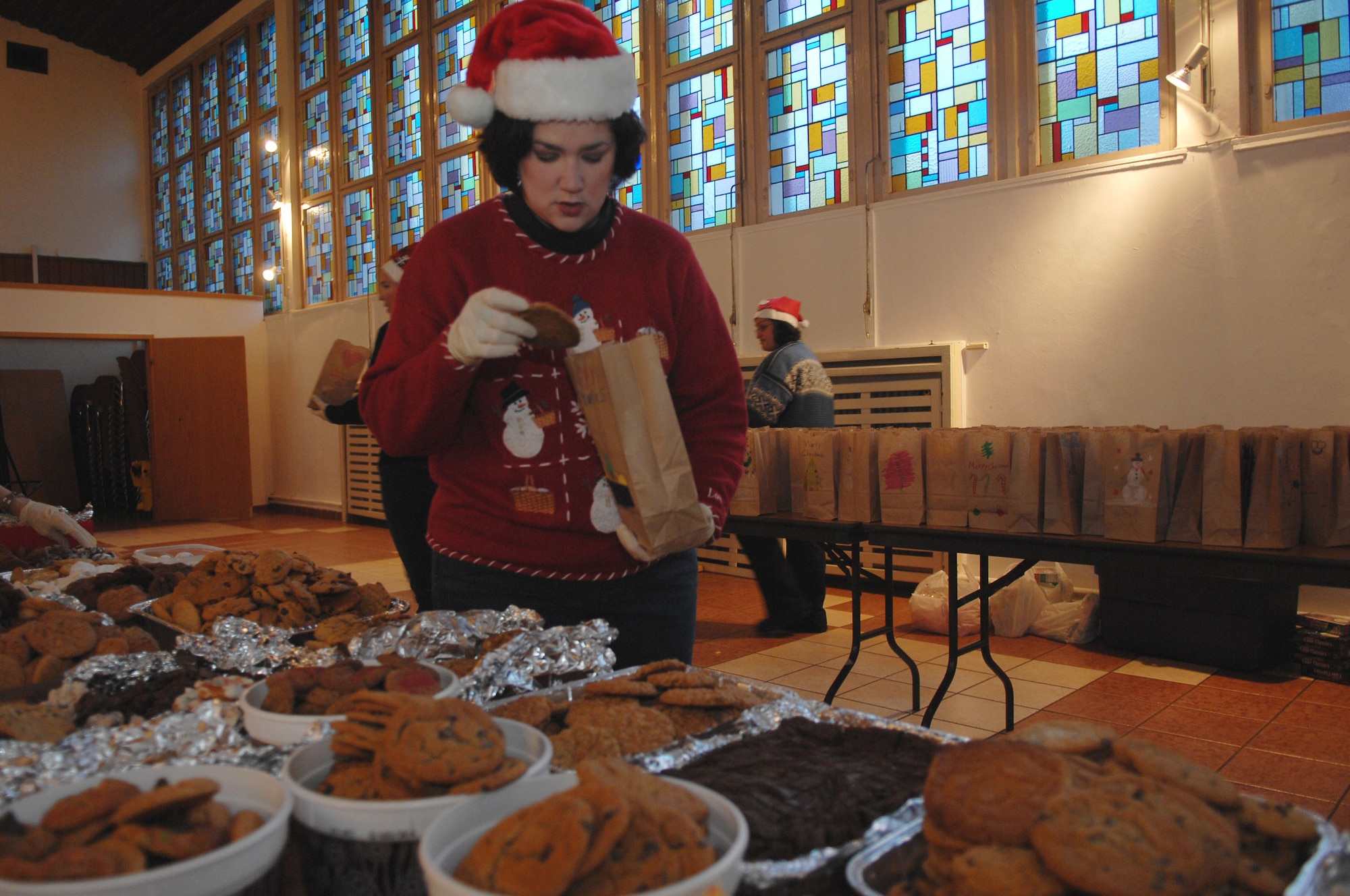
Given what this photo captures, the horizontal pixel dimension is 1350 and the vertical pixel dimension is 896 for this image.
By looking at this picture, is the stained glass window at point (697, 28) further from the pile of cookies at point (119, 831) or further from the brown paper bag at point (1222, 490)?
the pile of cookies at point (119, 831)

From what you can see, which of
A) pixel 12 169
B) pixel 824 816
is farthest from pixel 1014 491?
pixel 12 169

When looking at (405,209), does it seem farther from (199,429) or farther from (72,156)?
(72,156)

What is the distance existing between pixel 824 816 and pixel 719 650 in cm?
350

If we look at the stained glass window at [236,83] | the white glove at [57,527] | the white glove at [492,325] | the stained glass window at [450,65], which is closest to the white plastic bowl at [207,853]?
the white glove at [492,325]

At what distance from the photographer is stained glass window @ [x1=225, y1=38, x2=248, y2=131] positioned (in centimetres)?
1093

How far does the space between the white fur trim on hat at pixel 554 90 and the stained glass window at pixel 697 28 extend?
16.6ft

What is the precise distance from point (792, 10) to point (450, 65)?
12.3 feet

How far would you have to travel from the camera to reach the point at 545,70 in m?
1.33

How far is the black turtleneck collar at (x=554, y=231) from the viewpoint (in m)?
1.41

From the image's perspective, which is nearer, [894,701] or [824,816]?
[824,816]

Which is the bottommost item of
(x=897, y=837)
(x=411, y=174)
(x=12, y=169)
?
(x=897, y=837)

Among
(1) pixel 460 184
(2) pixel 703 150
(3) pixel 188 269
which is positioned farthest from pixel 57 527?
(3) pixel 188 269

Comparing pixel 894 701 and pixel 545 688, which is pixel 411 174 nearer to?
pixel 894 701

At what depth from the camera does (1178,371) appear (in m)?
4.20
